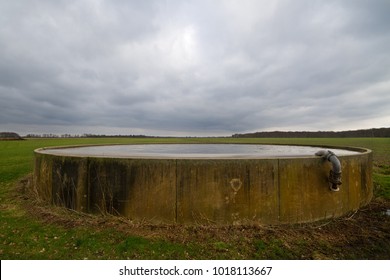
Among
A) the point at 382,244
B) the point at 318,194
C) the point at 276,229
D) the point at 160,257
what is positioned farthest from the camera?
the point at 318,194

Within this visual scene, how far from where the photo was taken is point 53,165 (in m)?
7.31

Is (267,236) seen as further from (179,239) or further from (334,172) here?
(334,172)

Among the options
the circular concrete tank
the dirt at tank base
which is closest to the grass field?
the dirt at tank base

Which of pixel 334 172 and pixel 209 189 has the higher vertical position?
pixel 334 172

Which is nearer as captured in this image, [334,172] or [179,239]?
[179,239]

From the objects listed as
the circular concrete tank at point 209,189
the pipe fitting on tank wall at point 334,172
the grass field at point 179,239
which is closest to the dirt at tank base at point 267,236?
the grass field at point 179,239

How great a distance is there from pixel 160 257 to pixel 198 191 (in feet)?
5.62

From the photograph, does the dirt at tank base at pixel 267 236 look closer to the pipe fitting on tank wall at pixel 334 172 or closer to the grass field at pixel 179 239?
the grass field at pixel 179 239

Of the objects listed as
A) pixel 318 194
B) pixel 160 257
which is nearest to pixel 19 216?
pixel 160 257

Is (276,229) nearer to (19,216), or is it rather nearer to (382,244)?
(382,244)

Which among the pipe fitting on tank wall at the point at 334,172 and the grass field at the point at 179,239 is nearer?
the grass field at the point at 179,239

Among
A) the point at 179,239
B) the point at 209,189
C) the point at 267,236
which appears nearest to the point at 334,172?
the point at 267,236

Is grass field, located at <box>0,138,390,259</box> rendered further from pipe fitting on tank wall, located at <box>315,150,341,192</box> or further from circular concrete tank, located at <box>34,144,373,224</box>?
pipe fitting on tank wall, located at <box>315,150,341,192</box>

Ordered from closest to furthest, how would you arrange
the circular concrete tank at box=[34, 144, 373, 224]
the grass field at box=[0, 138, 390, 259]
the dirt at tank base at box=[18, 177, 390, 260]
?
the grass field at box=[0, 138, 390, 259], the dirt at tank base at box=[18, 177, 390, 260], the circular concrete tank at box=[34, 144, 373, 224]
